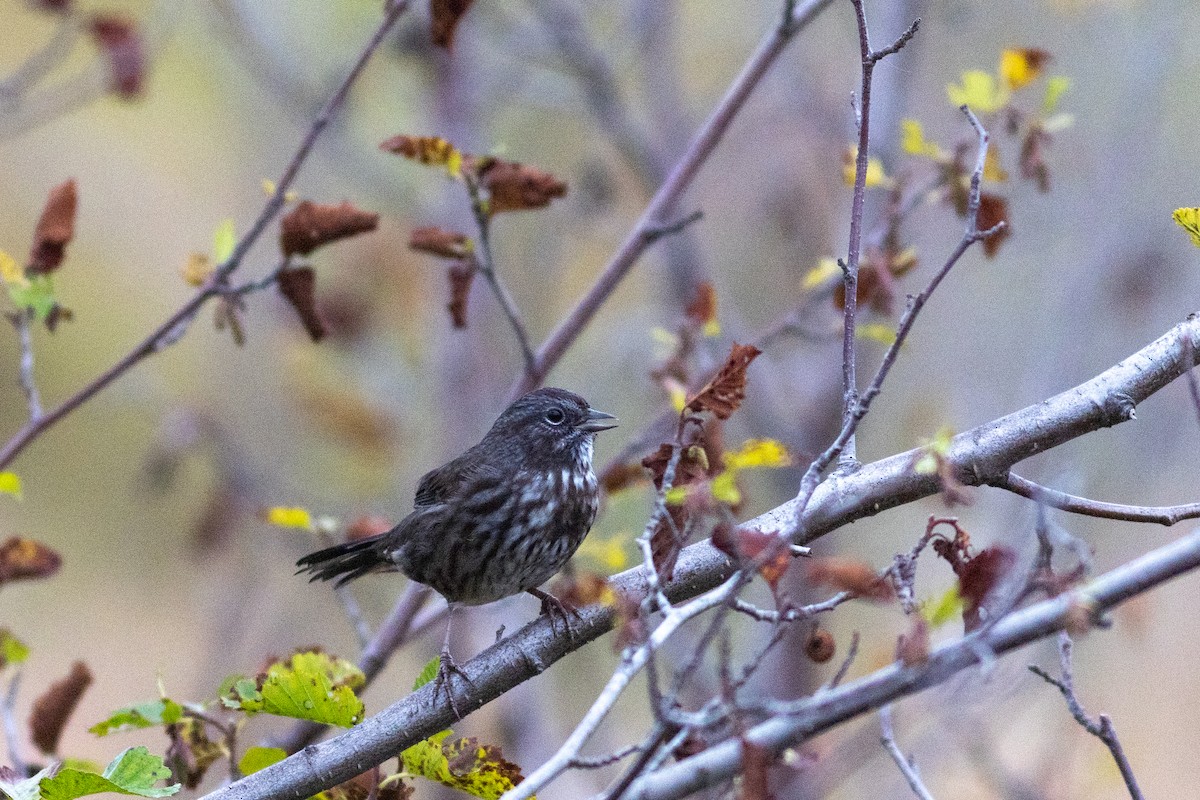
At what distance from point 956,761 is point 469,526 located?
4.08 meters

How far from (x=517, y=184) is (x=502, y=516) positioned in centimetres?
97

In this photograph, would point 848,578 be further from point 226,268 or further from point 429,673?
point 226,268

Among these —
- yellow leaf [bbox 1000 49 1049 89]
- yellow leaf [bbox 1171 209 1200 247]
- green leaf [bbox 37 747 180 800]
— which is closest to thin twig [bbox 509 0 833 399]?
yellow leaf [bbox 1000 49 1049 89]

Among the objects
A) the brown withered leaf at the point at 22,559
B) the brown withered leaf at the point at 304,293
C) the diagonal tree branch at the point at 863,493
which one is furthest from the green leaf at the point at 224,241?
the diagonal tree branch at the point at 863,493

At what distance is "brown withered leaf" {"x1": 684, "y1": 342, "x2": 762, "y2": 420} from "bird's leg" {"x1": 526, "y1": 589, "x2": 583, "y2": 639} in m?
0.61

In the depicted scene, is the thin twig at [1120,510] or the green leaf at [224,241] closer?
the thin twig at [1120,510]

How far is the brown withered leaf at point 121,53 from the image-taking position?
4.89m

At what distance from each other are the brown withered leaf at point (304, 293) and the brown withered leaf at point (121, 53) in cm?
222

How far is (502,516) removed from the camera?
137 inches

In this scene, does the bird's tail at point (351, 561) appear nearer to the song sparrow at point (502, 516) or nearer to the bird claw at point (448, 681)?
the song sparrow at point (502, 516)

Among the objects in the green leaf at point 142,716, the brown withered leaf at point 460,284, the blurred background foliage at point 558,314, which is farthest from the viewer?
the blurred background foliage at point 558,314

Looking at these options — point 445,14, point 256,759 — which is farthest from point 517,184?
point 256,759

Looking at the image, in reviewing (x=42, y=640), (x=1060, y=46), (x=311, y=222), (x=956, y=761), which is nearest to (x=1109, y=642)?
(x=956, y=761)

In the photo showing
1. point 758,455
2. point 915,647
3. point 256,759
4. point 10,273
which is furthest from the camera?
point 10,273
